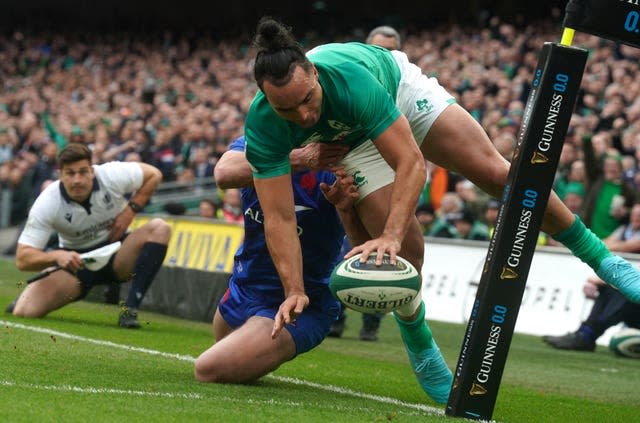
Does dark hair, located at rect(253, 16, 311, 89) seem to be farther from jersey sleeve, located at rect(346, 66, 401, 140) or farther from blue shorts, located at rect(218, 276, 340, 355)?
blue shorts, located at rect(218, 276, 340, 355)

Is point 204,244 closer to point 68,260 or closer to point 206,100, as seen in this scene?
point 68,260

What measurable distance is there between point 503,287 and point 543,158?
24.4 inches


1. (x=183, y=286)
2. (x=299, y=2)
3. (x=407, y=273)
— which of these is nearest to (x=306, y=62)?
(x=407, y=273)

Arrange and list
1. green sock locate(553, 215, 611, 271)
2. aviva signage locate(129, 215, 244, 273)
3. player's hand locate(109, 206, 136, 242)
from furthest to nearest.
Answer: aviva signage locate(129, 215, 244, 273), player's hand locate(109, 206, 136, 242), green sock locate(553, 215, 611, 271)

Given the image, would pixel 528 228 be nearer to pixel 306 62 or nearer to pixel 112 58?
pixel 306 62

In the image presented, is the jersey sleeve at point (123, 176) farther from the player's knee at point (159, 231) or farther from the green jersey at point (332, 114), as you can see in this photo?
the green jersey at point (332, 114)

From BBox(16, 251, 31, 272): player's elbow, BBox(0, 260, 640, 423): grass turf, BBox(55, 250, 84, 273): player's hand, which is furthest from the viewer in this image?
BBox(16, 251, 31, 272): player's elbow

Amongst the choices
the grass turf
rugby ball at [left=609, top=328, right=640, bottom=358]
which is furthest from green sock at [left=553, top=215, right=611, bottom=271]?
rugby ball at [left=609, top=328, right=640, bottom=358]

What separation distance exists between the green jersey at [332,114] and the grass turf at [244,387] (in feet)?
4.00

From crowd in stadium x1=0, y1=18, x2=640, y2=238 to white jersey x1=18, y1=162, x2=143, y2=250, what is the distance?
457 centimetres

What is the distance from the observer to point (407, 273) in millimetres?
5098

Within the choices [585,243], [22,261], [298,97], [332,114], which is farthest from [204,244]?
[298,97]

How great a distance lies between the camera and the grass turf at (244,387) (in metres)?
5.00

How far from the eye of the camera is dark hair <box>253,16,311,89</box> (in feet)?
16.6
